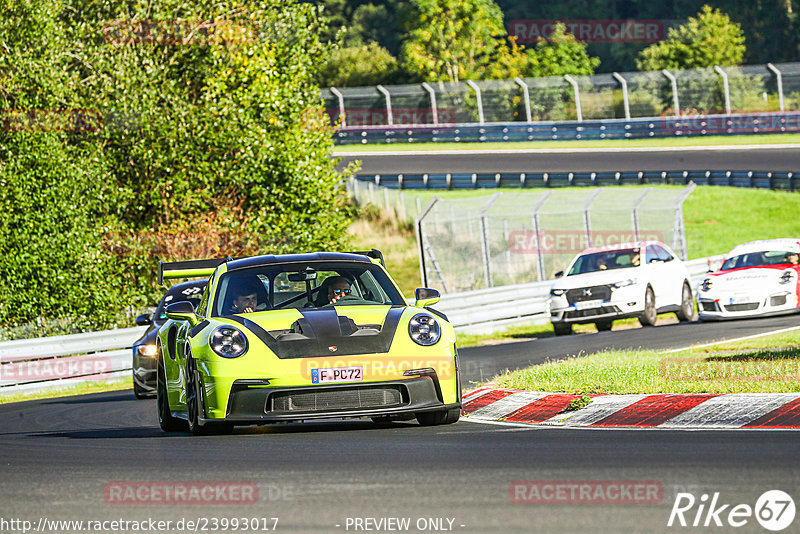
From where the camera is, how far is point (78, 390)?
67.5 ft

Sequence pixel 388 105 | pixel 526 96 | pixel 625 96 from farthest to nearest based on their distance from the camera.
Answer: pixel 388 105
pixel 526 96
pixel 625 96

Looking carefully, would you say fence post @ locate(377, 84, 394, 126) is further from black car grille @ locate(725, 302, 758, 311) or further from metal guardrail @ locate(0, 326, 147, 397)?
metal guardrail @ locate(0, 326, 147, 397)

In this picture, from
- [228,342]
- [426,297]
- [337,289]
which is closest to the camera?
[228,342]

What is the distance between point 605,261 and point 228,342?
617 inches

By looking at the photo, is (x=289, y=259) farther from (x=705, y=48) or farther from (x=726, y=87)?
(x=705, y=48)

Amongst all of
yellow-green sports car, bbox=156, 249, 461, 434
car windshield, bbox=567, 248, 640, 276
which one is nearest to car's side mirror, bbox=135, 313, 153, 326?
yellow-green sports car, bbox=156, 249, 461, 434

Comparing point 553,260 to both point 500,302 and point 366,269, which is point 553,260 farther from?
point 366,269

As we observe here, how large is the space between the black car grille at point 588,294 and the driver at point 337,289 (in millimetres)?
13323

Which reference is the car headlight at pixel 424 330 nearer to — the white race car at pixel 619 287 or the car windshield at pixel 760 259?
the white race car at pixel 619 287

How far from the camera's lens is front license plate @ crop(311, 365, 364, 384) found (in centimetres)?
949

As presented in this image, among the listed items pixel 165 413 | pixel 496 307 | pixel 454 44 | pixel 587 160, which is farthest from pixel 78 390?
pixel 454 44

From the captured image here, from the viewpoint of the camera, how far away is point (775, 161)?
46688 millimetres

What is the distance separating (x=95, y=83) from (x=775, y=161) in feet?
88.9

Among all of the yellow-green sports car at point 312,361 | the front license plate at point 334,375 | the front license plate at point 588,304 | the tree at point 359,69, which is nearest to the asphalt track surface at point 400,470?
the yellow-green sports car at point 312,361
